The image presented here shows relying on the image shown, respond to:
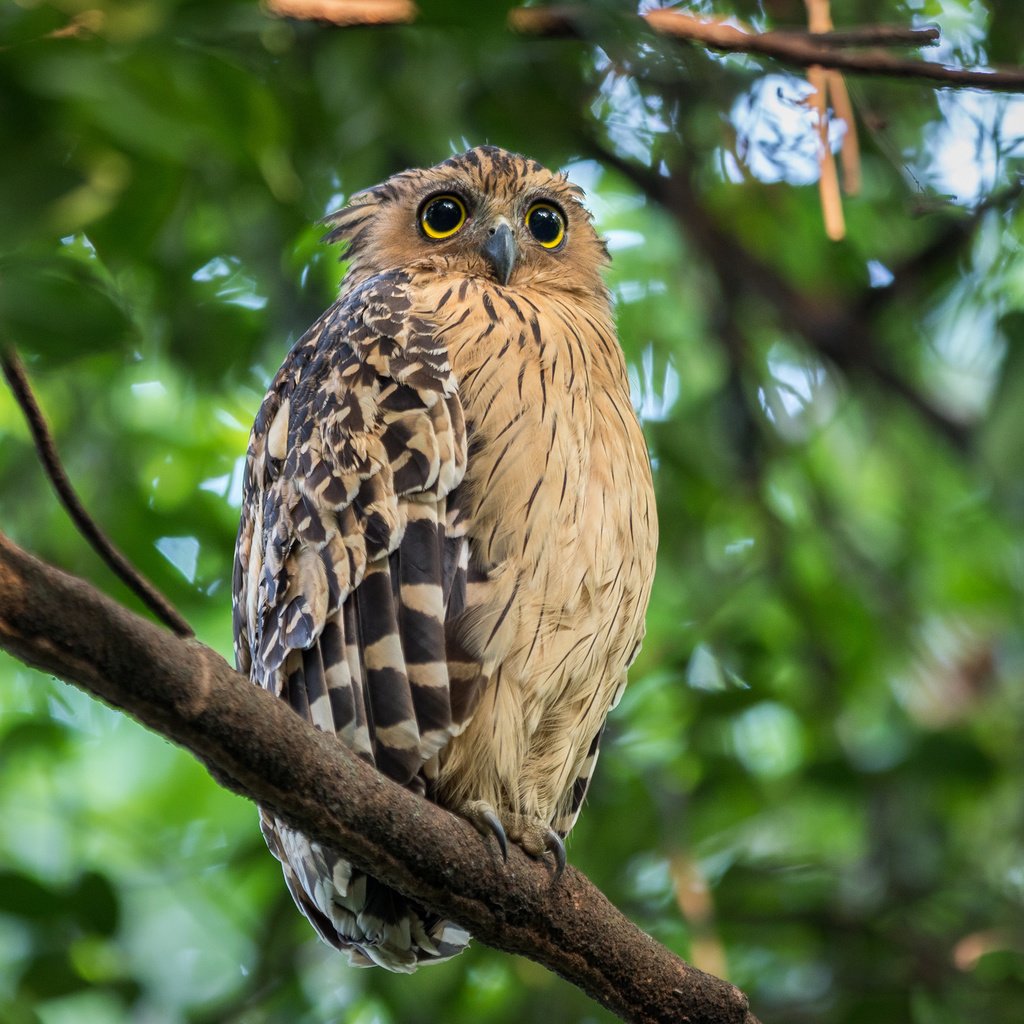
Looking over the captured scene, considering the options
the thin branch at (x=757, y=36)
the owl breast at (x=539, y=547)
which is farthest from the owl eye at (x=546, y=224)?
the owl breast at (x=539, y=547)

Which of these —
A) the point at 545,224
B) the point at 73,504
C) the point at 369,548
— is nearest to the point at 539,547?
the point at 369,548

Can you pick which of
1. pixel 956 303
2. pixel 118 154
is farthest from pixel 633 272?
pixel 118 154

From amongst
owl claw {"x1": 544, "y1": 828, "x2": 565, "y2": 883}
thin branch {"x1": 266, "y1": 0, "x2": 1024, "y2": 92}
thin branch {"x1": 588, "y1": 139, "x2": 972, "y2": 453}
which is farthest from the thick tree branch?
thin branch {"x1": 588, "y1": 139, "x2": 972, "y2": 453}

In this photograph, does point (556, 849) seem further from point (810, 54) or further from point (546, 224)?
point (810, 54)

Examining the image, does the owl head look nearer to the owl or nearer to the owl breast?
the owl

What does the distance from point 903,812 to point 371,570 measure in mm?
2195

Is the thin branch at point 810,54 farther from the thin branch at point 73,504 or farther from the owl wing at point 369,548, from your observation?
the thin branch at point 73,504

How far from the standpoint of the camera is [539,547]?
8.68 ft

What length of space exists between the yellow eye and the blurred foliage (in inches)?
6.6

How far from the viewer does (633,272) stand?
5.16 meters

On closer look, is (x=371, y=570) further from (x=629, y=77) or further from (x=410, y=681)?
(x=629, y=77)

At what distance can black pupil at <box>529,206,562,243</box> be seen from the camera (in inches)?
141

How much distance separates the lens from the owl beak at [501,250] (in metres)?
3.30

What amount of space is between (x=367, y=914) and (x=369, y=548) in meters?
0.74
